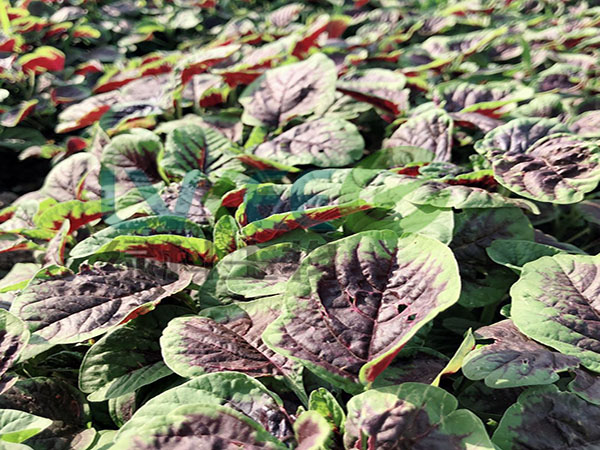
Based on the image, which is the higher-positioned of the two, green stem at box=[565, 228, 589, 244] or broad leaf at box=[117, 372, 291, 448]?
broad leaf at box=[117, 372, 291, 448]

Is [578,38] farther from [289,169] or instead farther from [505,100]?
[289,169]

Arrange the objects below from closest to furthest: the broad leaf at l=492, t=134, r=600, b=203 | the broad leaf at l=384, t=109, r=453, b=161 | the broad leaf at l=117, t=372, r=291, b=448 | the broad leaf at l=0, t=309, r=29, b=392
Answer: the broad leaf at l=117, t=372, r=291, b=448
the broad leaf at l=0, t=309, r=29, b=392
the broad leaf at l=492, t=134, r=600, b=203
the broad leaf at l=384, t=109, r=453, b=161

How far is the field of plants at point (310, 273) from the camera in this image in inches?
31.1

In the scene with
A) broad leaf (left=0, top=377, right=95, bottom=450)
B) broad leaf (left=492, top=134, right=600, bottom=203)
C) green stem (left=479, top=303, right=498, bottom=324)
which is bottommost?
green stem (left=479, top=303, right=498, bottom=324)

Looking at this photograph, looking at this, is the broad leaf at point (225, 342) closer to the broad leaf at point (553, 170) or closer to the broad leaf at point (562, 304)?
the broad leaf at point (562, 304)

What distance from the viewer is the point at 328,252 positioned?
905 mm

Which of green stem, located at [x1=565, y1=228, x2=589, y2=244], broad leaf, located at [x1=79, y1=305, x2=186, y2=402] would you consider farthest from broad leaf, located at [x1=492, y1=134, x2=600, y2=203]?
broad leaf, located at [x1=79, y1=305, x2=186, y2=402]

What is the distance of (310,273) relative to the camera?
89cm

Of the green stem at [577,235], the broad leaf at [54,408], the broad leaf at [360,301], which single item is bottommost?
the green stem at [577,235]

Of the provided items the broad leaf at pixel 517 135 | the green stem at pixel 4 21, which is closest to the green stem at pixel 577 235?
the broad leaf at pixel 517 135

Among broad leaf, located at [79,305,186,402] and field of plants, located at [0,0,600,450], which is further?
broad leaf, located at [79,305,186,402]

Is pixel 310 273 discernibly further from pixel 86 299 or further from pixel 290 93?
pixel 290 93

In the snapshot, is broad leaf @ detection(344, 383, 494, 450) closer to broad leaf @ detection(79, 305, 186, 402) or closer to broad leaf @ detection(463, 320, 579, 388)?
broad leaf @ detection(463, 320, 579, 388)

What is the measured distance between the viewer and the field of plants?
0.79m
